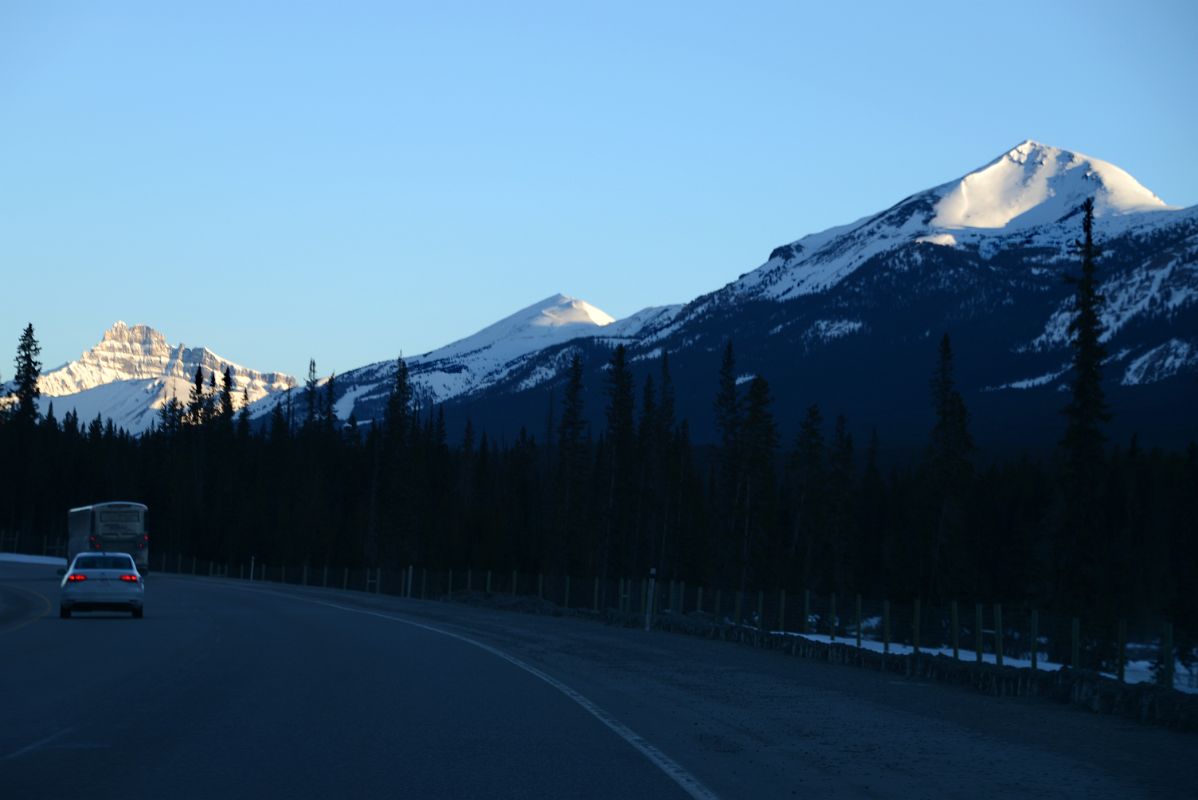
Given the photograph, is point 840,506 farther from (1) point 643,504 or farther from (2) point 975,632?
(2) point 975,632

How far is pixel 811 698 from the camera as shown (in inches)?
809

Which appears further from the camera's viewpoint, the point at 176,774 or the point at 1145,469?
the point at 1145,469

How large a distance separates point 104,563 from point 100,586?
0.71 m

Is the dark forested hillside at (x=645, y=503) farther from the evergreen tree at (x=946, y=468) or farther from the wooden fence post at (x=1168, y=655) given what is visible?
the wooden fence post at (x=1168, y=655)

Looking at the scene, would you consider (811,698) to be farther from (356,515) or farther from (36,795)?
(356,515)

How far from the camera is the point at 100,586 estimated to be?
35.3 m

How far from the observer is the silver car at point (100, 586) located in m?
35.1

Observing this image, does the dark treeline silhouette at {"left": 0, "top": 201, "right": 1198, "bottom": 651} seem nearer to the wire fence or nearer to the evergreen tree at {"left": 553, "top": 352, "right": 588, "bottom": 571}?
the evergreen tree at {"left": 553, "top": 352, "right": 588, "bottom": 571}

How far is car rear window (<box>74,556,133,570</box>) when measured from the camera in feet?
117

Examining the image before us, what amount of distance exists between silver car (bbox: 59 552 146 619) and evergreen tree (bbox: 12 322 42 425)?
11402 centimetres

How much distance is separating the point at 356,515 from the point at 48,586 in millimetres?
65536

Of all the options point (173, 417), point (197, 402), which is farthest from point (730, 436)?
point (173, 417)

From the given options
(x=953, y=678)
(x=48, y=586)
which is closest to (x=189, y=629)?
(x=953, y=678)

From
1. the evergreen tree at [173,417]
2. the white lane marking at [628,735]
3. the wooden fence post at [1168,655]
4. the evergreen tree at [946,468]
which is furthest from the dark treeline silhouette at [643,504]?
the white lane marking at [628,735]
